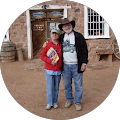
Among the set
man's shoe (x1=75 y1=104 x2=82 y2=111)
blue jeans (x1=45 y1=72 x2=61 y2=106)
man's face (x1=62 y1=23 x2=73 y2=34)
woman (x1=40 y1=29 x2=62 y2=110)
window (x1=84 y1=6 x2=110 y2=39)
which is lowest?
man's shoe (x1=75 y1=104 x2=82 y2=111)

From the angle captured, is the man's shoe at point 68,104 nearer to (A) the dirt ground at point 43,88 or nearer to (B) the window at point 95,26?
(A) the dirt ground at point 43,88

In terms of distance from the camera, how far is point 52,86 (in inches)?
140

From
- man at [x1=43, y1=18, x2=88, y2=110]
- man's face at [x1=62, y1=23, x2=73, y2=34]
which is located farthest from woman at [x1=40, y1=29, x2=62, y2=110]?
man's face at [x1=62, y1=23, x2=73, y2=34]

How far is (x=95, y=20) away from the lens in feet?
30.3

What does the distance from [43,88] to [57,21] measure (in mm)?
5372

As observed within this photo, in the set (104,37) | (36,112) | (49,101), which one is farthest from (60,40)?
(104,37)

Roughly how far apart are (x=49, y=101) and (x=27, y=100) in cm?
75

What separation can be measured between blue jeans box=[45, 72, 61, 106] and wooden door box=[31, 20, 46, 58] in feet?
20.4

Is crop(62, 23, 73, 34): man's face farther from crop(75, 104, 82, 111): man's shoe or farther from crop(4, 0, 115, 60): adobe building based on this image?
crop(4, 0, 115, 60): adobe building

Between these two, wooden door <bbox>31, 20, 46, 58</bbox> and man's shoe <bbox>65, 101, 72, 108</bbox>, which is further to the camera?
wooden door <bbox>31, 20, 46, 58</bbox>

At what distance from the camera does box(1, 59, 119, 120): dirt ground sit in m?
3.62

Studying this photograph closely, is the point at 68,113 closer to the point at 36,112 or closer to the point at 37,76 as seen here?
the point at 36,112

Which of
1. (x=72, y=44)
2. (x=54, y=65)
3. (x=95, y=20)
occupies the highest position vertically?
(x=95, y=20)

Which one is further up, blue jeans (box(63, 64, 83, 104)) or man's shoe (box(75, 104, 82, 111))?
blue jeans (box(63, 64, 83, 104))
